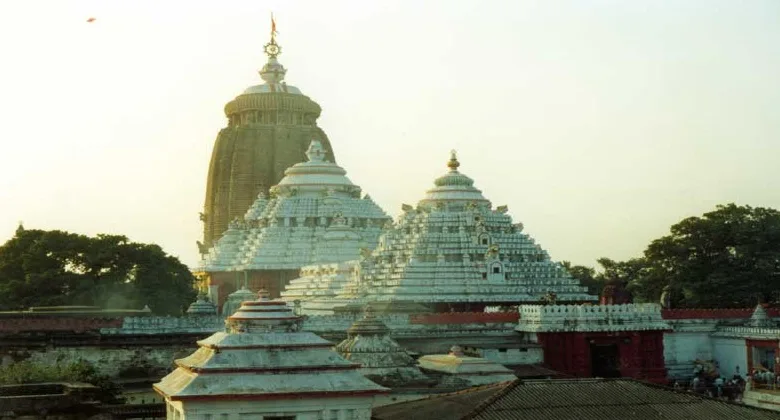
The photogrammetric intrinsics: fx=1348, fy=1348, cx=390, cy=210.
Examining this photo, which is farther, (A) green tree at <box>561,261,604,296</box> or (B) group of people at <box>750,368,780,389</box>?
(A) green tree at <box>561,261,604,296</box>

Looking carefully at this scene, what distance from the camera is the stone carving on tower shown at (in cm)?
9531

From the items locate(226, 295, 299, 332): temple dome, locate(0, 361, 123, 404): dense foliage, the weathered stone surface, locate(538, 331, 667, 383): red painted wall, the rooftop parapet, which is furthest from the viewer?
the weathered stone surface

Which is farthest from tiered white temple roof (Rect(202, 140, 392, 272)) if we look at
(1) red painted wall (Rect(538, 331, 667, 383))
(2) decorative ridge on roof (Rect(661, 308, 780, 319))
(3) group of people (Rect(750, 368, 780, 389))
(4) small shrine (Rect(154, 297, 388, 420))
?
(4) small shrine (Rect(154, 297, 388, 420))

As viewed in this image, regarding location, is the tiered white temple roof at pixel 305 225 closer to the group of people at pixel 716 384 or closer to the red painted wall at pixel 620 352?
the red painted wall at pixel 620 352

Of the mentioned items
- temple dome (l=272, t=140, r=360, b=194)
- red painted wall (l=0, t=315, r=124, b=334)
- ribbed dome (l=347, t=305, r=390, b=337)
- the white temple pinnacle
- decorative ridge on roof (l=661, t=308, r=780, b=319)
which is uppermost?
the white temple pinnacle

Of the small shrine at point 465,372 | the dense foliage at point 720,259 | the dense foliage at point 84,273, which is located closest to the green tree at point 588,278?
the dense foliage at point 720,259

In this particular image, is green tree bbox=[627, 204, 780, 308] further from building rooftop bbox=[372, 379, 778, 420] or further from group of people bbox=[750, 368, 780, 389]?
building rooftop bbox=[372, 379, 778, 420]

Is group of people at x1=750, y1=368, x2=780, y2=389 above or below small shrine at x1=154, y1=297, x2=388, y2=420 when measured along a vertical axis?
below

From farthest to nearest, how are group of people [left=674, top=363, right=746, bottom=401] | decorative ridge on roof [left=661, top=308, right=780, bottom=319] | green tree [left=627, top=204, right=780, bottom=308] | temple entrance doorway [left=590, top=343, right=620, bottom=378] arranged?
1. green tree [left=627, top=204, right=780, bottom=308]
2. decorative ridge on roof [left=661, top=308, right=780, bottom=319]
3. temple entrance doorway [left=590, top=343, right=620, bottom=378]
4. group of people [left=674, top=363, right=746, bottom=401]

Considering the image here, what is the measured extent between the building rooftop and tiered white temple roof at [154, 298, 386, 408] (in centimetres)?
213

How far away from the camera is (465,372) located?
3600cm

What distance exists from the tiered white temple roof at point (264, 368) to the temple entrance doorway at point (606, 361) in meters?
26.6

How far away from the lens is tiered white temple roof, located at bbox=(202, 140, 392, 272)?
254 feet

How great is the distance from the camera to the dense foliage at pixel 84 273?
217 ft
